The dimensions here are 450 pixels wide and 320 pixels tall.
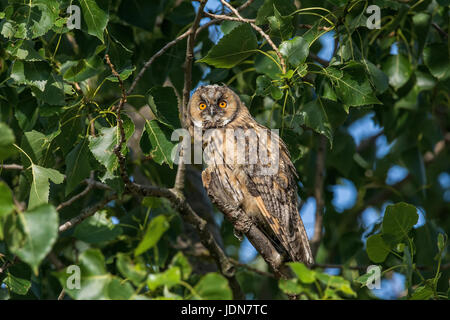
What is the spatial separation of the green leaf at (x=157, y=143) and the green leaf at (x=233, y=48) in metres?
0.41

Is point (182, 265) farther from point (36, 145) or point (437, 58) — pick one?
point (437, 58)

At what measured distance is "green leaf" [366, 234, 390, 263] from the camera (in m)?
2.63

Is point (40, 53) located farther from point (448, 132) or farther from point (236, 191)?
point (448, 132)

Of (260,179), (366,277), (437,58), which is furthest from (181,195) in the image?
(437,58)


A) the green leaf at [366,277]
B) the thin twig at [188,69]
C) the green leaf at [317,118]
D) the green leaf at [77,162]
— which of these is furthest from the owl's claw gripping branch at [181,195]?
the green leaf at [366,277]

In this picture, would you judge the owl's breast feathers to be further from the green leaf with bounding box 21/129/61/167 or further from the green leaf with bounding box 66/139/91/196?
the green leaf with bounding box 21/129/61/167

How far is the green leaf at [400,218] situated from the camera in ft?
8.16

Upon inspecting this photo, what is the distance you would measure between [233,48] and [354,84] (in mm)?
642

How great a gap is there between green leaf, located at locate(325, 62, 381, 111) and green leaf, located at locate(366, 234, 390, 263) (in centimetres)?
67

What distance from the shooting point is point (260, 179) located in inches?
128

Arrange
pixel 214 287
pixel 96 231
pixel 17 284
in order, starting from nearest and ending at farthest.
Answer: pixel 214 287 < pixel 17 284 < pixel 96 231
